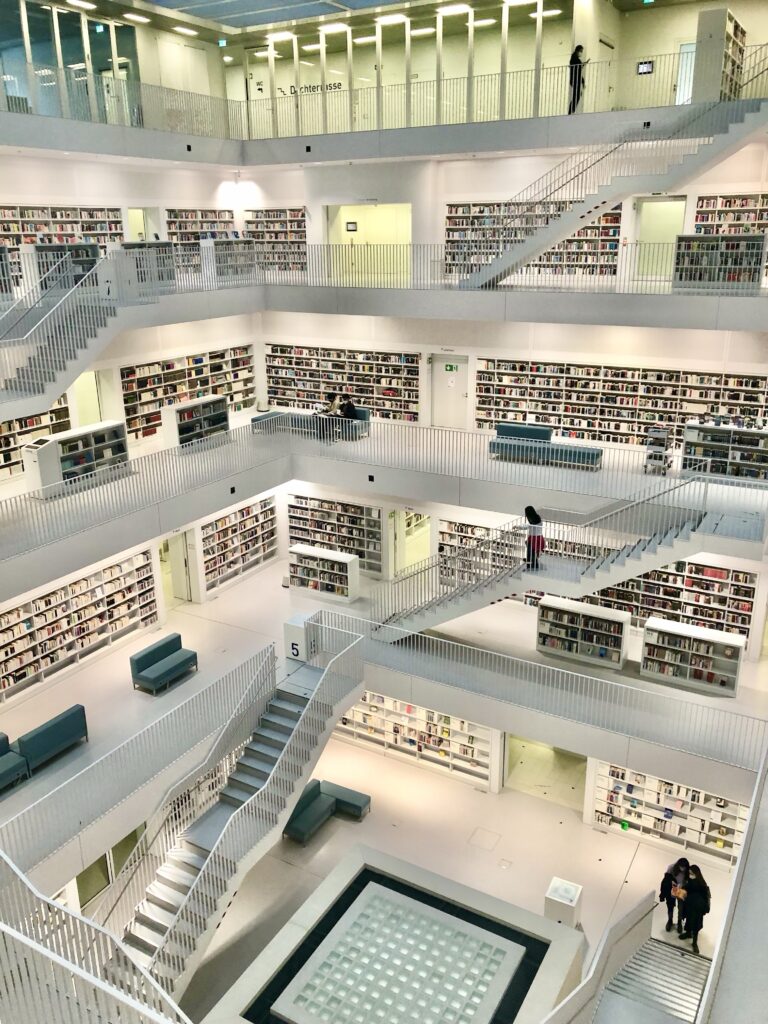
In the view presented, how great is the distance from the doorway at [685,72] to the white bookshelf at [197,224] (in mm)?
9238

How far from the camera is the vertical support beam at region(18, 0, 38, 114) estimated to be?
13.0 m

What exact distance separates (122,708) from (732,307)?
1049 centimetres

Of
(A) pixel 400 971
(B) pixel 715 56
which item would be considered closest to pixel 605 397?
(B) pixel 715 56

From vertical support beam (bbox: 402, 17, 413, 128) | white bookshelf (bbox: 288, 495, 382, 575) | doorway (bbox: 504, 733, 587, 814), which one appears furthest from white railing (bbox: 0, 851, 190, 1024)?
vertical support beam (bbox: 402, 17, 413, 128)

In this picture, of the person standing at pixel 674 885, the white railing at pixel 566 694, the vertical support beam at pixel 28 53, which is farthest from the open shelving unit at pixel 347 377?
the person standing at pixel 674 885

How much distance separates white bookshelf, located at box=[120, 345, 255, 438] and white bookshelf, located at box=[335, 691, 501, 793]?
636cm

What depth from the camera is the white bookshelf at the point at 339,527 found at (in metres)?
16.0

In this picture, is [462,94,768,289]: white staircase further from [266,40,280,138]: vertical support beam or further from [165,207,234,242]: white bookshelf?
[165,207,234,242]: white bookshelf

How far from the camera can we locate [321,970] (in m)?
9.12

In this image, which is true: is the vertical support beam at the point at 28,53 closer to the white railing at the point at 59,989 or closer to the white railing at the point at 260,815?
the white railing at the point at 260,815

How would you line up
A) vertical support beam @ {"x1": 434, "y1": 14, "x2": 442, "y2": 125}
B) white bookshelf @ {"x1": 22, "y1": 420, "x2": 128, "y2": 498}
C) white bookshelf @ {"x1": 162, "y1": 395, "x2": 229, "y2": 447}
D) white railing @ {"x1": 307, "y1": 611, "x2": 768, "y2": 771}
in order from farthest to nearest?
vertical support beam @ {"x1": 434, "y1": 14, "x2": 442, "y2": 125}, white bookshelf @ {"x1": 162, "y1": 395, "x2": 229, "y2": 447}, white bookshelf @ {"x1": 22, "y1": 420, "x2": 128, "y2": 498}, white railing @ {"x1": 307, "y1": 611, "x2": 768, "y2": 771}

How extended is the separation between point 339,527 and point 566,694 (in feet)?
22.0

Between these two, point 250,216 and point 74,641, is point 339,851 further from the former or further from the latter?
point 250,216

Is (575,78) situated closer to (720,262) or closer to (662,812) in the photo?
(720,262)
